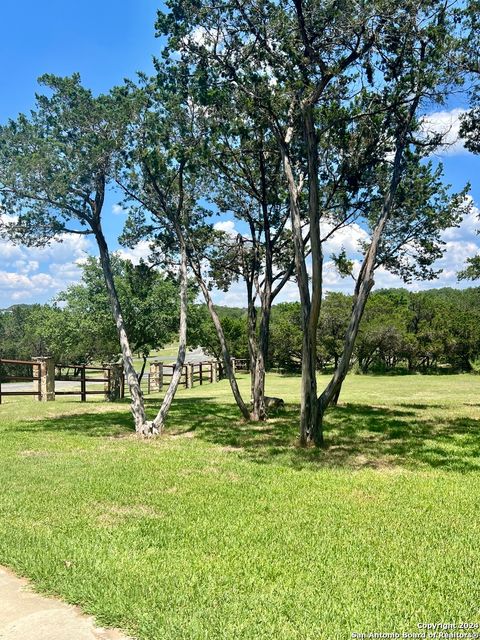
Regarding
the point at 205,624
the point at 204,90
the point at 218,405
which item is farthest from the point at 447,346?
the point at 205,624

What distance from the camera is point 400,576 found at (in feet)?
10.3

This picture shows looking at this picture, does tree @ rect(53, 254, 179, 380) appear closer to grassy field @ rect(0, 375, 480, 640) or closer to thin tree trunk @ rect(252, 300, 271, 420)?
thin tree trunk @ rect(252, 300, 271, 420)

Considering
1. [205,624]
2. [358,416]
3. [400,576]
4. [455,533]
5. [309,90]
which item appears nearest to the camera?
[205,624]

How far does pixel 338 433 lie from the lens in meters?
9.26

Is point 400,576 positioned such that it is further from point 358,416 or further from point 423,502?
point 358,416

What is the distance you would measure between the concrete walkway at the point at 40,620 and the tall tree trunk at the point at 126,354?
20.5 ft

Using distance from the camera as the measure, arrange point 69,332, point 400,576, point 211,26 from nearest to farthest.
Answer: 1. point 400,576
2. point 211,26
3. point 69,332

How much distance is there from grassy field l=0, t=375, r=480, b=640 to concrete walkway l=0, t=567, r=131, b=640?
9 centimetres

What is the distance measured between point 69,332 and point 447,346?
26.3 m

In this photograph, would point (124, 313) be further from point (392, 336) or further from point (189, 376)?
point (392, 336)

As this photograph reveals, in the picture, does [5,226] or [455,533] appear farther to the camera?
[5,226]

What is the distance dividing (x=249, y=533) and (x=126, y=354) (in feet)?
20.8

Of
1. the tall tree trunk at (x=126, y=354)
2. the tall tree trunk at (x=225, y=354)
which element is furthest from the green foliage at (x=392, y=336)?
the tall tree trunk at (x=126, y=354)

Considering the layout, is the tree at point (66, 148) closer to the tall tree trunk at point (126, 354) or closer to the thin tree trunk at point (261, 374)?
the tall tree trunk at point (126, 354)
